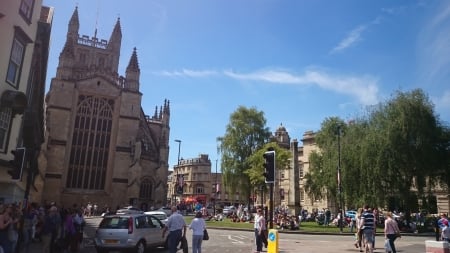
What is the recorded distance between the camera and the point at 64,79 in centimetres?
4706

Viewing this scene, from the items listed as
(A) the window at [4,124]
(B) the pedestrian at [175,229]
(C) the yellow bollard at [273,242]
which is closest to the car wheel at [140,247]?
(B) the pedestrian at [175,229]

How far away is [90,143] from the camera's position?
155 ft

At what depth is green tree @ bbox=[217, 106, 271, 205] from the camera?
50656mm

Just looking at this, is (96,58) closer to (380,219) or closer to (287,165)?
(287,165)

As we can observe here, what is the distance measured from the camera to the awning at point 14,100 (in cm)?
1370

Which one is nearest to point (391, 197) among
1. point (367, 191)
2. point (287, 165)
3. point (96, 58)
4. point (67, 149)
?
point (367, 191)

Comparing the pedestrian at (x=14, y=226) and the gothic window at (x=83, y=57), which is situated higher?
the gothic window at (x=83, y=57)

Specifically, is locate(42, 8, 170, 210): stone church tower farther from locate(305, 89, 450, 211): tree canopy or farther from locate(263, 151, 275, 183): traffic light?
locate(263, 151, 275, 183): traffic light

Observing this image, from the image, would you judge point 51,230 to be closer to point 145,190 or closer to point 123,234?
point 123,234

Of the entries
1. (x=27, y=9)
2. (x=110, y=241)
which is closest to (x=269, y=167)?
(x=110, y=241)

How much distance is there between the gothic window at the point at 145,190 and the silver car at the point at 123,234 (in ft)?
118

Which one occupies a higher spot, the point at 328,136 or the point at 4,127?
the point at 328,136

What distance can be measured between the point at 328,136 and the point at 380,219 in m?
17.3

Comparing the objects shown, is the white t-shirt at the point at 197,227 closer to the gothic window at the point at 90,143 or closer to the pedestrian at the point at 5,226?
the pedestrian at the point at 5,226
